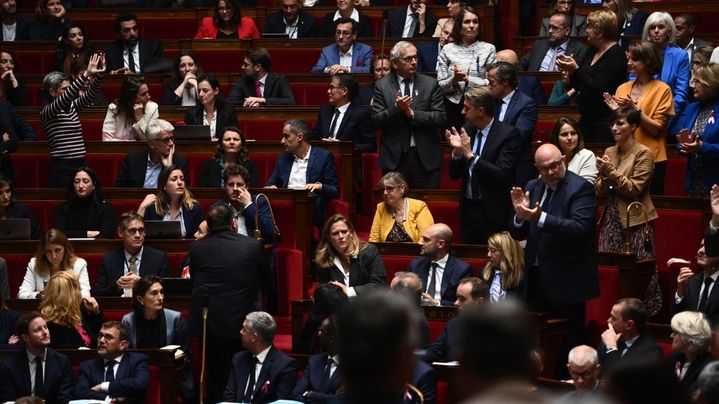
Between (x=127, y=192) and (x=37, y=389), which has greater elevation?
(x=127, y=192)

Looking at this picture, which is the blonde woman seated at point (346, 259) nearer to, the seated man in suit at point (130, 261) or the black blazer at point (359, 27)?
the seated man in suit at point (130, 261)

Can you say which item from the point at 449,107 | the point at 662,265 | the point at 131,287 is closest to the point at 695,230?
the point at 662,265

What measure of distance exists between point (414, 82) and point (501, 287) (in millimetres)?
1365

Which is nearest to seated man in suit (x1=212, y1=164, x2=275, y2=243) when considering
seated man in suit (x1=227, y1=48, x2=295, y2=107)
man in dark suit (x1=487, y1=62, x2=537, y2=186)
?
man in dark suit (x1=487, y1=62, x2=537, y2=186)

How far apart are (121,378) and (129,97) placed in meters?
2.04

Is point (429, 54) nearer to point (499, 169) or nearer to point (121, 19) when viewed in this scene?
point (121, 19)

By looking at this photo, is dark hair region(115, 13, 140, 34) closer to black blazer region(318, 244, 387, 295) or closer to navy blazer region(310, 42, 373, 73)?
navy blazer region(310, 42, 373, 73)

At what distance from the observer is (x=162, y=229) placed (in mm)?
5230

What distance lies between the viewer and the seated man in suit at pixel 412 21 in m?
7.11

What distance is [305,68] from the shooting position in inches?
282

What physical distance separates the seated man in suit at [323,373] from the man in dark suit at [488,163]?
962 millimetres

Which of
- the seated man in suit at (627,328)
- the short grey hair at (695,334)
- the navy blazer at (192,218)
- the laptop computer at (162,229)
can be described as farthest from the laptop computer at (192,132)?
the short grey hair at (695,334)

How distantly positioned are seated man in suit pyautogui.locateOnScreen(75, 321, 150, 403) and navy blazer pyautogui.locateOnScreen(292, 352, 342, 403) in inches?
21.0

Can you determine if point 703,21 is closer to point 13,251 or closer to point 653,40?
point 653,40
